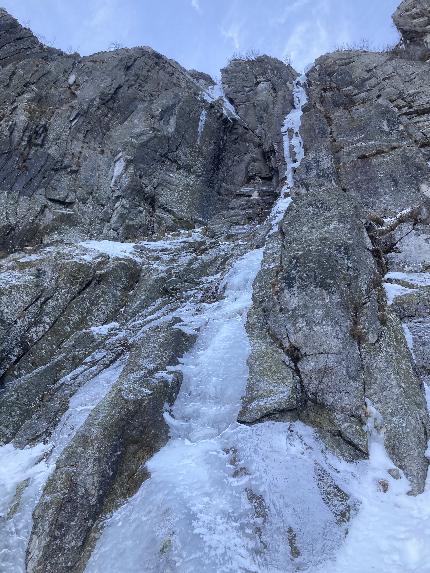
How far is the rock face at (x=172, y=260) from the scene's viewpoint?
29.5 feet

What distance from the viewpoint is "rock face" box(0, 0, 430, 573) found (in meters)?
8.98

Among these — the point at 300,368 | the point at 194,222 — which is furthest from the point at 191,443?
the point at 194,222

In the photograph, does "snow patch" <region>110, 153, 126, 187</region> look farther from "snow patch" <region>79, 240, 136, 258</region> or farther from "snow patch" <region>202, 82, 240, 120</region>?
"snow patch" <region>202, 82, 240, 120</region>

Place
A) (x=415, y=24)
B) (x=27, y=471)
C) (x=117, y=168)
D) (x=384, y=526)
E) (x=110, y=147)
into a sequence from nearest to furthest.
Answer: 1. (x=384, y=526)
2. (x=27, y=471)
3. (x=117, y=168)
4. (x=110, y=147)
5. (x=415, y=24)

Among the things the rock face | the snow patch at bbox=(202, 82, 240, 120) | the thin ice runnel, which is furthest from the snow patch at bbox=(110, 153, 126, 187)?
the snow patch at bbox=(202, 82, 240, 120)

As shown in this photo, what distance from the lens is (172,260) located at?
52.5 feet

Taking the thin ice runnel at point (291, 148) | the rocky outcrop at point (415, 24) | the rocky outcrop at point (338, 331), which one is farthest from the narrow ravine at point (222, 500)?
the rocky outcrop at point (415, 24)

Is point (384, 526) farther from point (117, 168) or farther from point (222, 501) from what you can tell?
point (117, 168)

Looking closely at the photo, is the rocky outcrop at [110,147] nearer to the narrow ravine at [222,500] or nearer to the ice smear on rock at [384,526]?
the narrow ravine at [222,500]

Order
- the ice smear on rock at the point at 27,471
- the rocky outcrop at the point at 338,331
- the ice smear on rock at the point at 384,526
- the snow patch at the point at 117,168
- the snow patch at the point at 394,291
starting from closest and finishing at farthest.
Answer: the ice smear on rock at the point at 384,526 → the ice smear on rock at the point at 27,471 → the rocky outcrop at the point at 338,331 → the snow patch at the point at 394,291 → the snow patch at the point at 117,168

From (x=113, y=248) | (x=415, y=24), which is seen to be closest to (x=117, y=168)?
(x=113, y=248)

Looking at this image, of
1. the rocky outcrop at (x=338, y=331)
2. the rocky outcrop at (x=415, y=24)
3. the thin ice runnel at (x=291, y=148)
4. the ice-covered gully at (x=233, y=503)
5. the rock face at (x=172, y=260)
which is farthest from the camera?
the rocky outcrop at (x=415, y=24)

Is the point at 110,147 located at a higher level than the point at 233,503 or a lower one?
higher

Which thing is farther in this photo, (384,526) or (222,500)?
(222,500)
